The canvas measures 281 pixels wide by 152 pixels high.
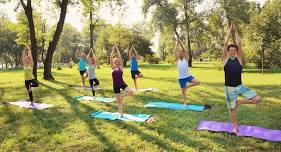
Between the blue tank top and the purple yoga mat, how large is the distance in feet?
4.44

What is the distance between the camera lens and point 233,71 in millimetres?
8789

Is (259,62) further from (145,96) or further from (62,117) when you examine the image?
(62,117)

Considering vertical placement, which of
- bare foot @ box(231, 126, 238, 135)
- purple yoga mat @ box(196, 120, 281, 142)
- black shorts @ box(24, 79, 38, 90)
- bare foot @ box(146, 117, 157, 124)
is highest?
black shorts @ box(24, 79, 38, 90)

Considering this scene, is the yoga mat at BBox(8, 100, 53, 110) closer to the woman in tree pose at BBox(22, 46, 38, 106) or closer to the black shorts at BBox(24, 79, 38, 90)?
the woman in tree pose at BBox(22, 46, 38, 106)

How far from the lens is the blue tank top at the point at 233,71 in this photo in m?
8.76

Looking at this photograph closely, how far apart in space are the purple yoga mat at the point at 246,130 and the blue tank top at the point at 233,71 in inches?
53.3

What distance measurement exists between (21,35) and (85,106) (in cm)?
4702

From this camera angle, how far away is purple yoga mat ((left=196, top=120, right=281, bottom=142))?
8.62 meters

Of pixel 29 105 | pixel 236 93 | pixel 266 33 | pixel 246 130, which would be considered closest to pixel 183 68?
pixel 236 93

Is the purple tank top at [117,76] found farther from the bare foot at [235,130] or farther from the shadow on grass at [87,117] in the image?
the bare foot at [235,130]

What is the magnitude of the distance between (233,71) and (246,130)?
178 centimetres

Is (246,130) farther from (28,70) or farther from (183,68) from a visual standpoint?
(28,70)

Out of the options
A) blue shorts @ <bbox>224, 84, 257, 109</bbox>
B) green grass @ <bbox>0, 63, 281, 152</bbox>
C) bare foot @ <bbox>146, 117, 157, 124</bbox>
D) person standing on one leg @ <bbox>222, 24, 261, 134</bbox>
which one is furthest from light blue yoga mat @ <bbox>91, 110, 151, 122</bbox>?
person standing on one leg @ <bbox>222, 24, 261, 134</bbox>

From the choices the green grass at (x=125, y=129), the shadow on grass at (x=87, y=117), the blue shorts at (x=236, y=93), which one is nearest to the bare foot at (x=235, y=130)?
the green grass at (x=125, y=129)
